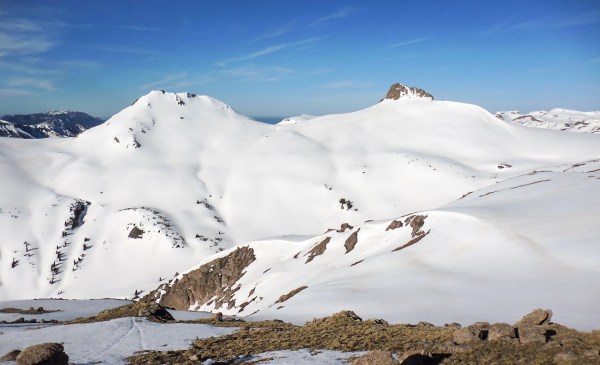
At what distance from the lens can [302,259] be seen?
6381cm

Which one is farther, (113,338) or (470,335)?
(113,338)

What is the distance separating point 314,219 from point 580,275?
11598 cm

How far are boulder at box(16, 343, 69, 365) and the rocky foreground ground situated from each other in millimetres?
38

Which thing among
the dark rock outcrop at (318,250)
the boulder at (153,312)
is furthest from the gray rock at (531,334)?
the dark rock outcrop at (318,250)

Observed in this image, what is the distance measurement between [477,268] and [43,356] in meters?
30.1

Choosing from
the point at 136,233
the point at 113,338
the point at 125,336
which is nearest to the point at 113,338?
the point at 113,338

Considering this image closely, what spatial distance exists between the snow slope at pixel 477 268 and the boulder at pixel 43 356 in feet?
55.6

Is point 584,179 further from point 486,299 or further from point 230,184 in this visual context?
point 230,184

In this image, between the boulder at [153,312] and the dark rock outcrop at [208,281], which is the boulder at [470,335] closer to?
the boulder at [153,312]

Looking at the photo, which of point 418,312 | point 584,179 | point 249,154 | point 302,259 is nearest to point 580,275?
point 418,312

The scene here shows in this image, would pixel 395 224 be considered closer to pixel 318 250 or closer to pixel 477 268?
pixel 318 250

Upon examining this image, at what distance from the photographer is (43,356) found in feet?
42.8

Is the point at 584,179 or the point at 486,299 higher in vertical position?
the point at 584,179

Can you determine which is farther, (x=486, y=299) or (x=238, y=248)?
(x=238, y=248)
